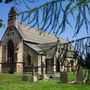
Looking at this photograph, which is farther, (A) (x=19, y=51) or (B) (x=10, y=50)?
(B) (x=10, y=50)

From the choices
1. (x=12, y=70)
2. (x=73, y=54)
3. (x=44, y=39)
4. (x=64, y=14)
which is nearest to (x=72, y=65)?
(x=73, y=54)

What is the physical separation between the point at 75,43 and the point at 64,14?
1.46 m

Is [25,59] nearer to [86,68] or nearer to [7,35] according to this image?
[7,35]

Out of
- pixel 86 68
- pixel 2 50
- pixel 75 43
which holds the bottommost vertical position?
pixel 86 68

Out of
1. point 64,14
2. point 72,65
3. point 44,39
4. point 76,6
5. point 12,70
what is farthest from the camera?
point 44,39

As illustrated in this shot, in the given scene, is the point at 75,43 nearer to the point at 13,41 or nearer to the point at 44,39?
the point at 13,41

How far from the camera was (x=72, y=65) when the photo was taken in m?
6.12

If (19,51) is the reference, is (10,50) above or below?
above

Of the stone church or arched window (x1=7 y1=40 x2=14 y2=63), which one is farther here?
arched window (x1=7 y1=40 x2=14 y2=63)

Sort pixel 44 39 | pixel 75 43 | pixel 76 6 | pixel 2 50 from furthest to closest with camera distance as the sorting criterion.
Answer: pixel 44 39 < pixel 2 50 < pixel 75 43 < pixel 76 6

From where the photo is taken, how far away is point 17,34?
216 ft

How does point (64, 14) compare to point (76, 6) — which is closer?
point (76, 6)

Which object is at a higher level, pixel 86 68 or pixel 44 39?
pixel 44 39

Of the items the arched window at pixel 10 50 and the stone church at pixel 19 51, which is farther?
the arched window at pixel 10 50
